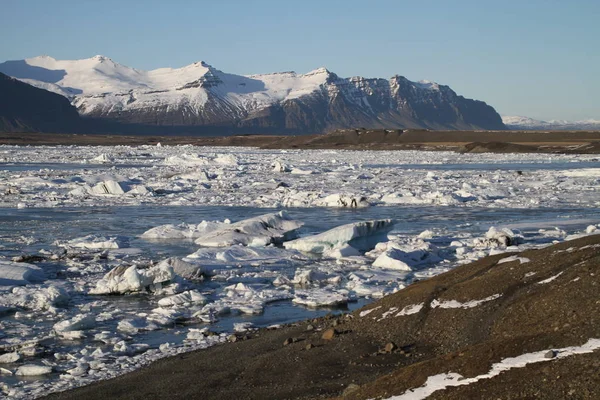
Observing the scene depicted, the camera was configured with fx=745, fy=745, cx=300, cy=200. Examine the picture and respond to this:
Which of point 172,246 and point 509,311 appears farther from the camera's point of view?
point 172,246

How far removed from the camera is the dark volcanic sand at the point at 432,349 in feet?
18.8

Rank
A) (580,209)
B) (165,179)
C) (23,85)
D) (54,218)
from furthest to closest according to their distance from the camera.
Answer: (23,85) < (165,179) < (580,209) < (54,218)

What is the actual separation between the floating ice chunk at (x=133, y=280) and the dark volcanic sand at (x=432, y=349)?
3383 mm

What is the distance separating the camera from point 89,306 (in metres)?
11.4

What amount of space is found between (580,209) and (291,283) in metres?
14.3

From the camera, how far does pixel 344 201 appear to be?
1017 inches

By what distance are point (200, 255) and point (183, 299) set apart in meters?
3.64

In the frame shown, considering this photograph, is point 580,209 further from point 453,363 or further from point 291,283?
point 453,363

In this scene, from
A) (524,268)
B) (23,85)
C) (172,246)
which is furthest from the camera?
(23,85)

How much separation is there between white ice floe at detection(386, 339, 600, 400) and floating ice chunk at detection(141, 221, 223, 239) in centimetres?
1283

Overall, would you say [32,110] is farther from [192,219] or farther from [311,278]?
[311,278]

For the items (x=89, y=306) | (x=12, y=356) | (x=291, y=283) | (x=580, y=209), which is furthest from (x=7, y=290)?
(x=580, y=209)

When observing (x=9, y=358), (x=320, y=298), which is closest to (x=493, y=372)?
(x=9, y=358)

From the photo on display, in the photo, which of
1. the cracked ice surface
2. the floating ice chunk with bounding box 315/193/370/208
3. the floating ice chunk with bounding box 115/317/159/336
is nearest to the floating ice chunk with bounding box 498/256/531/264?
the floating ice chunk with bounding box 115/317/159/336
